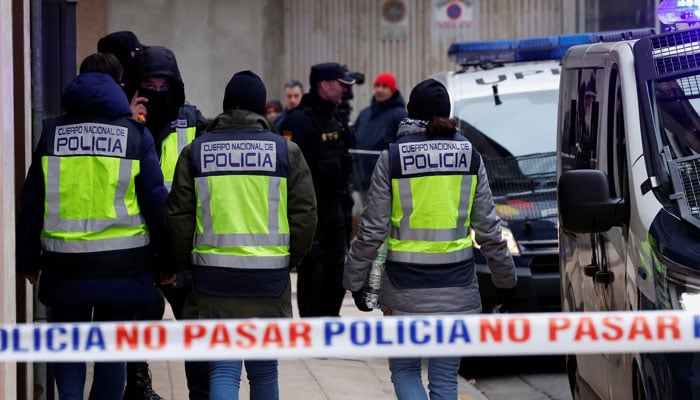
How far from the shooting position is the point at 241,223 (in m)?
6.23

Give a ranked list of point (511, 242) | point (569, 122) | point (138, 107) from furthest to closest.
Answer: point (511, 242)
point (569, 122)
point (138, 107)

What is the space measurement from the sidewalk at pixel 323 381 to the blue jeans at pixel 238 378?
6.81 feet

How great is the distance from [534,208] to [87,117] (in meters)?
4.19

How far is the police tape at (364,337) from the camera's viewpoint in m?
4.29

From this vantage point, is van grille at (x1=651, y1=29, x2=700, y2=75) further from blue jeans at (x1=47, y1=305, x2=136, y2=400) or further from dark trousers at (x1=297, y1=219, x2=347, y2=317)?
dark trousers at (x1=297, y1=219, x2=347, y2=317)

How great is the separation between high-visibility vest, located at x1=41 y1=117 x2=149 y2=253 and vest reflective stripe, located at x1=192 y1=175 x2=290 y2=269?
0.36m

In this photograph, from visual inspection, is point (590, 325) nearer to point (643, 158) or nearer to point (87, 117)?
point (643, 158)

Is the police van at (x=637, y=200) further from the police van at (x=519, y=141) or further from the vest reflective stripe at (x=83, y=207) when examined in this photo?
the police van at (x=519, y=141)

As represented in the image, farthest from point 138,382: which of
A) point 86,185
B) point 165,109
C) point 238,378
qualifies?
point 86,185

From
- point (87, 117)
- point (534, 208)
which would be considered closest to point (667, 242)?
point (87, 117)

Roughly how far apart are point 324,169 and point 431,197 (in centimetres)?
375

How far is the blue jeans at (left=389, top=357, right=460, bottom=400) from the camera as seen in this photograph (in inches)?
254

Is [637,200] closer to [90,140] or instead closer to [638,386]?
[638,386]

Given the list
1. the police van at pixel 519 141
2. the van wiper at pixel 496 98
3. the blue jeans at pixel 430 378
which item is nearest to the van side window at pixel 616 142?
the blue jeans at pixel 430 378
